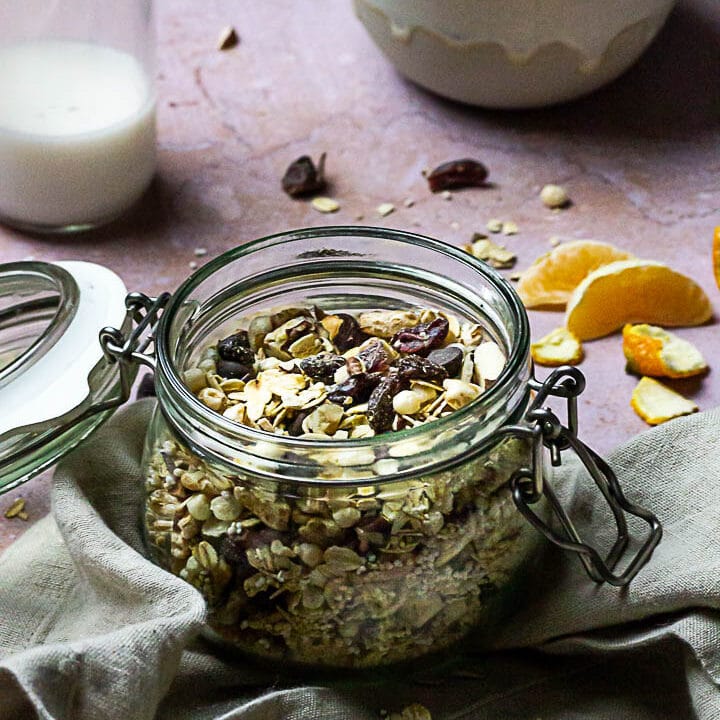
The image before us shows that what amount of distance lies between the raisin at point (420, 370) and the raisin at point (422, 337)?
0.02m

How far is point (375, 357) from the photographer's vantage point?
69 centimetres

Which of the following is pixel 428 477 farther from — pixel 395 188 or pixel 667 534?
pixel 395 188

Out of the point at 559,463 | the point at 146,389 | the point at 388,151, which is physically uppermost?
the point at 559,463

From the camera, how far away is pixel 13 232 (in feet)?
3.88

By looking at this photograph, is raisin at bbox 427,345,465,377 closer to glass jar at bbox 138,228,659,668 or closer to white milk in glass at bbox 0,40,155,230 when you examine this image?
glass jar at bbox 138,228,659,668

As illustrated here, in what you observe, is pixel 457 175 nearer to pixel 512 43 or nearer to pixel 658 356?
pixel 512 43

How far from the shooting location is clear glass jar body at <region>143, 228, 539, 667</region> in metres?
0.61

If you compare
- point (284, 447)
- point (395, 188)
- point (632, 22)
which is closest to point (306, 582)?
point (284, 447)

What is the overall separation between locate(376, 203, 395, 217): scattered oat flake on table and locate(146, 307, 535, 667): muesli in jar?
1.62 feet

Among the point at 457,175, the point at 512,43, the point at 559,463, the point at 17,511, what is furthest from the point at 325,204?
the point at 559,463

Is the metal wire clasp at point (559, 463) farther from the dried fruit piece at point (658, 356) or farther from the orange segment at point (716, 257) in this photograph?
the orange segment at point (716, 257)

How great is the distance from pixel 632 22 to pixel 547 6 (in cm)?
11

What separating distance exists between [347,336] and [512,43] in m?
0.57

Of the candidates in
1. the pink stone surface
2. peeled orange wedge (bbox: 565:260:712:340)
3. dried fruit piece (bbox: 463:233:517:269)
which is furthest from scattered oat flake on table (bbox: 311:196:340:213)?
peeled orange wedge (bbox: 565:260:712:340)
